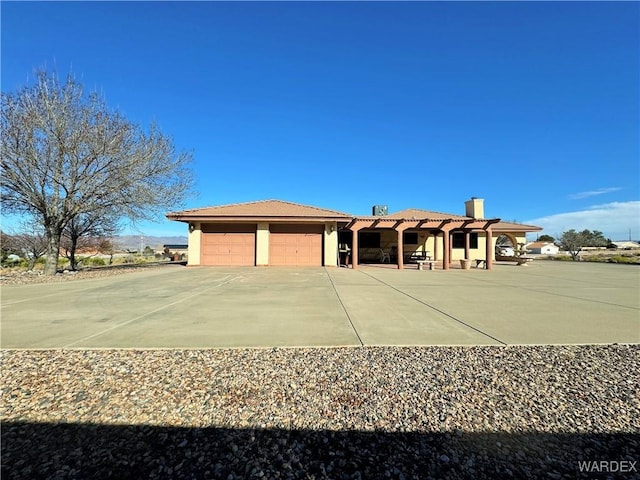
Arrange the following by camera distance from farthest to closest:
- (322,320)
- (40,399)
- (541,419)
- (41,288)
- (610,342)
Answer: (41,288)
(322,320)
(610,342)
(40,399)
(541,419)

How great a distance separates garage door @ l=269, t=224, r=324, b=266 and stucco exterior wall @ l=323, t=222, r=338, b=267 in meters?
0.38

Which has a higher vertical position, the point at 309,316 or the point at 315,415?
the point at 309,316

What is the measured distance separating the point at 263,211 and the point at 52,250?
10.5m

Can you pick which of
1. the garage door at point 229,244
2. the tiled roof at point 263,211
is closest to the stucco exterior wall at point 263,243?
the garage door at point 229,244

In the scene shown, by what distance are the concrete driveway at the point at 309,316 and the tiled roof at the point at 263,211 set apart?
9.82 m

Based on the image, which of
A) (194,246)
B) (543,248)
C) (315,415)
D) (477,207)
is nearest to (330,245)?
(194,246)

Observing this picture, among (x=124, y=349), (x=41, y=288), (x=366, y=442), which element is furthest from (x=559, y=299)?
(x=41, y=288)

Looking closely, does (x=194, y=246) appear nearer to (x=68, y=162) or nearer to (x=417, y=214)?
(x=68, y=162)

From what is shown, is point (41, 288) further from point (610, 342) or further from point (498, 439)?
point (610, 342)

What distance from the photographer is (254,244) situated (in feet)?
67.7

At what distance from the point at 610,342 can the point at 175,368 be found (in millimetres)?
6085

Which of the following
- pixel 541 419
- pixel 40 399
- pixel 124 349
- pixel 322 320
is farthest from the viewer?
pixel 322 320

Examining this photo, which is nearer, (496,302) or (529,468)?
(529,468)

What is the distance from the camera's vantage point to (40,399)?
3.04 metres
